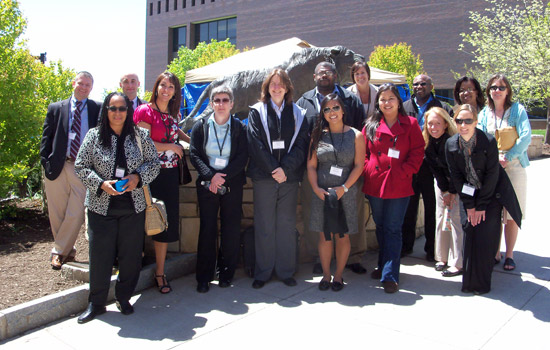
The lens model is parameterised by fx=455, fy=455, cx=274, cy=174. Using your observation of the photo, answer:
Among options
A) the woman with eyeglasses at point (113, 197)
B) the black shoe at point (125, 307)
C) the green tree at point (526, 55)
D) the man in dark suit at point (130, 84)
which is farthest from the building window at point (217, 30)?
the black shoe at point (125, 307)

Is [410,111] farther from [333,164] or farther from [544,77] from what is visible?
[544,77]

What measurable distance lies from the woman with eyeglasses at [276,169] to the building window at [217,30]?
139 feet

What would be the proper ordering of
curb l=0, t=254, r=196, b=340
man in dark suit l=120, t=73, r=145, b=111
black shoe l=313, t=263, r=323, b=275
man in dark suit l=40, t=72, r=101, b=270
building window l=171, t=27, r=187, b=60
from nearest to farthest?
curb l=0, t=254, r=196, b=340, man in dark suit l=40, t=72, r=101, b=270, black shoe l=313, t=263, r=323, b=275, man in dark suit l=120, t=73, r=145, b=111, building window l=171, t=27, r=187, b=60

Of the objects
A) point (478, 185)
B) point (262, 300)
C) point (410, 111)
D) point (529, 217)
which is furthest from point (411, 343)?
point (529, 217)

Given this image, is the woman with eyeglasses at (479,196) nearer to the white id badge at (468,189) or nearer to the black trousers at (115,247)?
the white id badge at (468,189)

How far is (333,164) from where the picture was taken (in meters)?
4.01

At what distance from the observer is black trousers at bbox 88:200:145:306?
3418 millimetres

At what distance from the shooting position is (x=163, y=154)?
3.97 meters

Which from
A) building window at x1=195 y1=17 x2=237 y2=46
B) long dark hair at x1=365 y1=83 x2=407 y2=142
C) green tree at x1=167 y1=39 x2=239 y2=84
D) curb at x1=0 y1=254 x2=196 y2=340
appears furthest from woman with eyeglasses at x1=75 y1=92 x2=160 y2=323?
building window at x1=195 y1=17 x2=237 y2=46

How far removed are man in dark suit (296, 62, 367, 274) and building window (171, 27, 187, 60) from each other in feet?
152

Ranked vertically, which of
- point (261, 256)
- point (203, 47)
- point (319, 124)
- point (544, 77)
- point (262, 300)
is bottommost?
point (262, 300)

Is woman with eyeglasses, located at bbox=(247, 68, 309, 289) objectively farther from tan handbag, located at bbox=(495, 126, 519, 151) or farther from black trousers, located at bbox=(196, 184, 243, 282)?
tan handbag, located at bbox=(495, 126, 519, 151)

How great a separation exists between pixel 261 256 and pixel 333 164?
3.53 ft

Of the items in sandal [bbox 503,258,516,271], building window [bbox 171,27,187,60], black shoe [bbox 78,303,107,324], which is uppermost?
building window [bbox 171,27,187,60]
